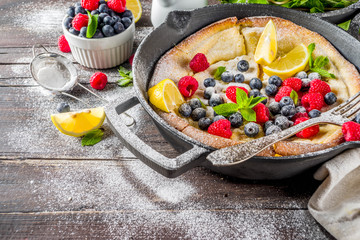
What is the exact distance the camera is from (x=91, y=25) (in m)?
1.97

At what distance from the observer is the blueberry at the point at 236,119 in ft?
5.31

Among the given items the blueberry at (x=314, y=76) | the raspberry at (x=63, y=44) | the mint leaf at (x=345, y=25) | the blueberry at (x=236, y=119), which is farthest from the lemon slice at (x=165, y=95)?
the mint leaf at (x=345, y=25)

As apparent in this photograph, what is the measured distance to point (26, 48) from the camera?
2.33 meters

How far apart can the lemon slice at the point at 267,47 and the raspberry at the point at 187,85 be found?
417 millimetres

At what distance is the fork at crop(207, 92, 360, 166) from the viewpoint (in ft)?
4.22

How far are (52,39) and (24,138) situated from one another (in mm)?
882

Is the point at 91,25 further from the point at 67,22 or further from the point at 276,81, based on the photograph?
the point at 276,81

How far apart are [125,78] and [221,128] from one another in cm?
81

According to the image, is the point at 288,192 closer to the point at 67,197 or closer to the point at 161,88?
the point at 161,88

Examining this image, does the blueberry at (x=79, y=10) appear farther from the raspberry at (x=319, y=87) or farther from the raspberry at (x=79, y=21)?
the raspberry at (x=319, y=87)

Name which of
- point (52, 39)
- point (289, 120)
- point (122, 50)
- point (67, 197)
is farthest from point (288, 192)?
point (52, 39)

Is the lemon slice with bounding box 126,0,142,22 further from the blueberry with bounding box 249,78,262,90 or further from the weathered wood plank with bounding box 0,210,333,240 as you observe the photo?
the weathered wood plank with bounding box 0,210,333,240

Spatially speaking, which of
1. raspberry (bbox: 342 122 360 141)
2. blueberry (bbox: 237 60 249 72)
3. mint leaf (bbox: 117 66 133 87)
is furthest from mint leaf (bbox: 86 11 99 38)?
raspberry (bbox: 342 122 360 141)

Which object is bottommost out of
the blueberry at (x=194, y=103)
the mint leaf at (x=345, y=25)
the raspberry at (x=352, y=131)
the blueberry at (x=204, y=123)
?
the blueberry at (x=204, y=123)
